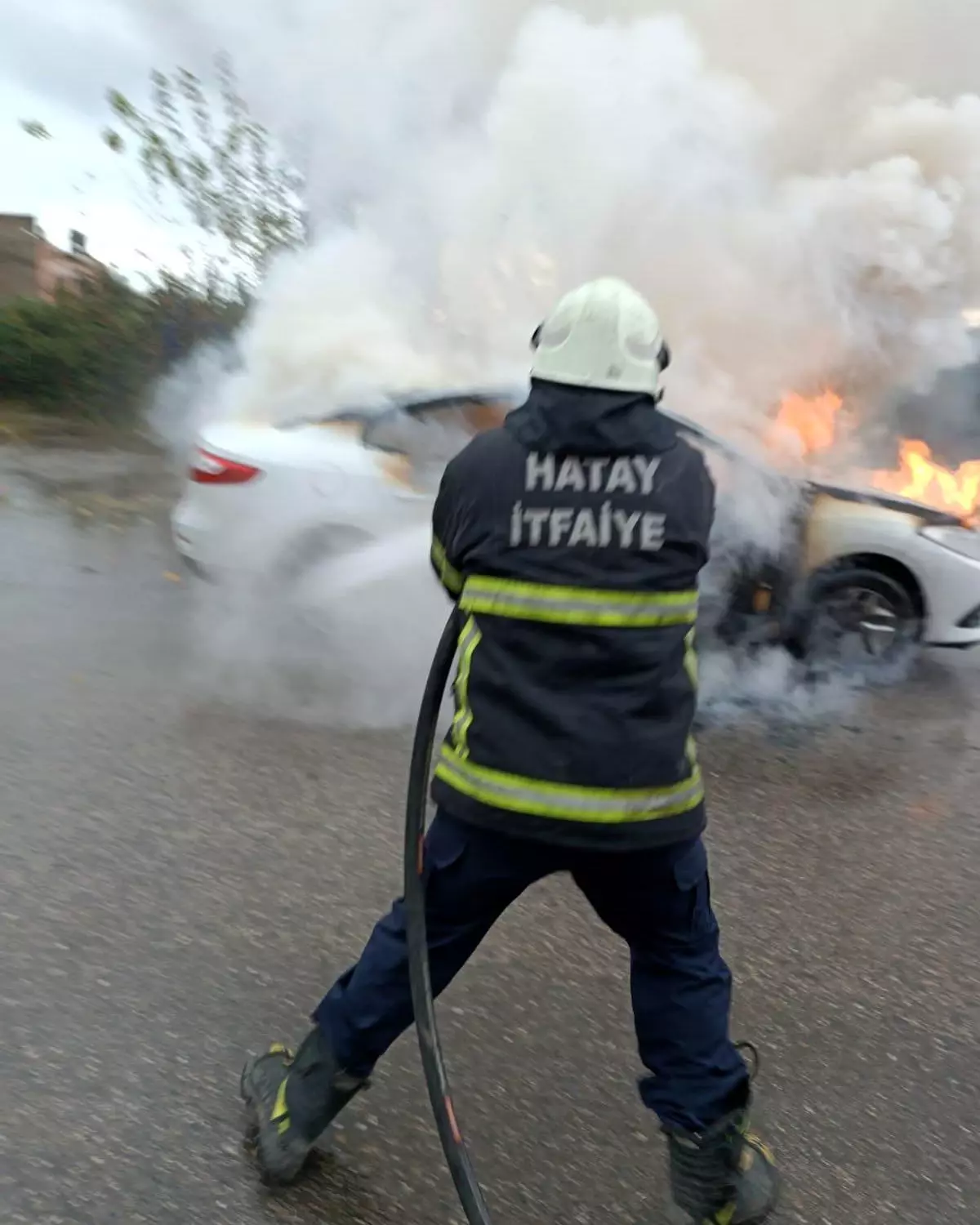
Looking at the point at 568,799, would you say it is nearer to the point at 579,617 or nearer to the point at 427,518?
the point at 579,617

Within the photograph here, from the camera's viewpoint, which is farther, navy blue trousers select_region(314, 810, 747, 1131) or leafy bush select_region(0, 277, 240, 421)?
leafy bush select_region(0, 277, 240, 421)

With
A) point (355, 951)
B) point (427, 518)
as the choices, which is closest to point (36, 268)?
point (427, 518)

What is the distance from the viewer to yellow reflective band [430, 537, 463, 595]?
2217 mm

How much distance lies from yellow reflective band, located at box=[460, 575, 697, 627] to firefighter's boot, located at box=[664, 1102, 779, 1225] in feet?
3.27

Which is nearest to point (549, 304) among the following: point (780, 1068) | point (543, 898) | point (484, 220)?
point (484, 220)

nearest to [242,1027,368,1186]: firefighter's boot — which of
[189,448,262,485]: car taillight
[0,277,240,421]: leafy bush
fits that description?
[189,448,262,485]: car taillight

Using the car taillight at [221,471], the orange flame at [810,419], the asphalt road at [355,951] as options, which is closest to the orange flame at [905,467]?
the orange flame at [810,419]

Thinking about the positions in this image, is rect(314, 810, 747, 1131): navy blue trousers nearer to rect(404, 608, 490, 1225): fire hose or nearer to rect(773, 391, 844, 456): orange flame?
rect(404, 608, 490, 1225): fire hose

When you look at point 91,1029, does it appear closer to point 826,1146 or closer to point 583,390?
point 826,1146

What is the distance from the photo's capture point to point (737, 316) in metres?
7.50

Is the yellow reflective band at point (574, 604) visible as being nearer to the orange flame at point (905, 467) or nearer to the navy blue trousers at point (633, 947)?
the navy blue trousers at point (633, 947)

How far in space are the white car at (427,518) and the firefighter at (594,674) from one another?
3630 mm

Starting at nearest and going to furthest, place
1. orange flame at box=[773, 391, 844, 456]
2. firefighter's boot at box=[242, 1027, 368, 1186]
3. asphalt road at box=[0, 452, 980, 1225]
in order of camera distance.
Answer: firefighter's boot at box=[242, 1027, 368, 1186], asphalt road at box=[0, 452, 980, 1225], orange flame at box=[773, 391, 844, 456]

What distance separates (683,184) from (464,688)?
6354 millimetres
